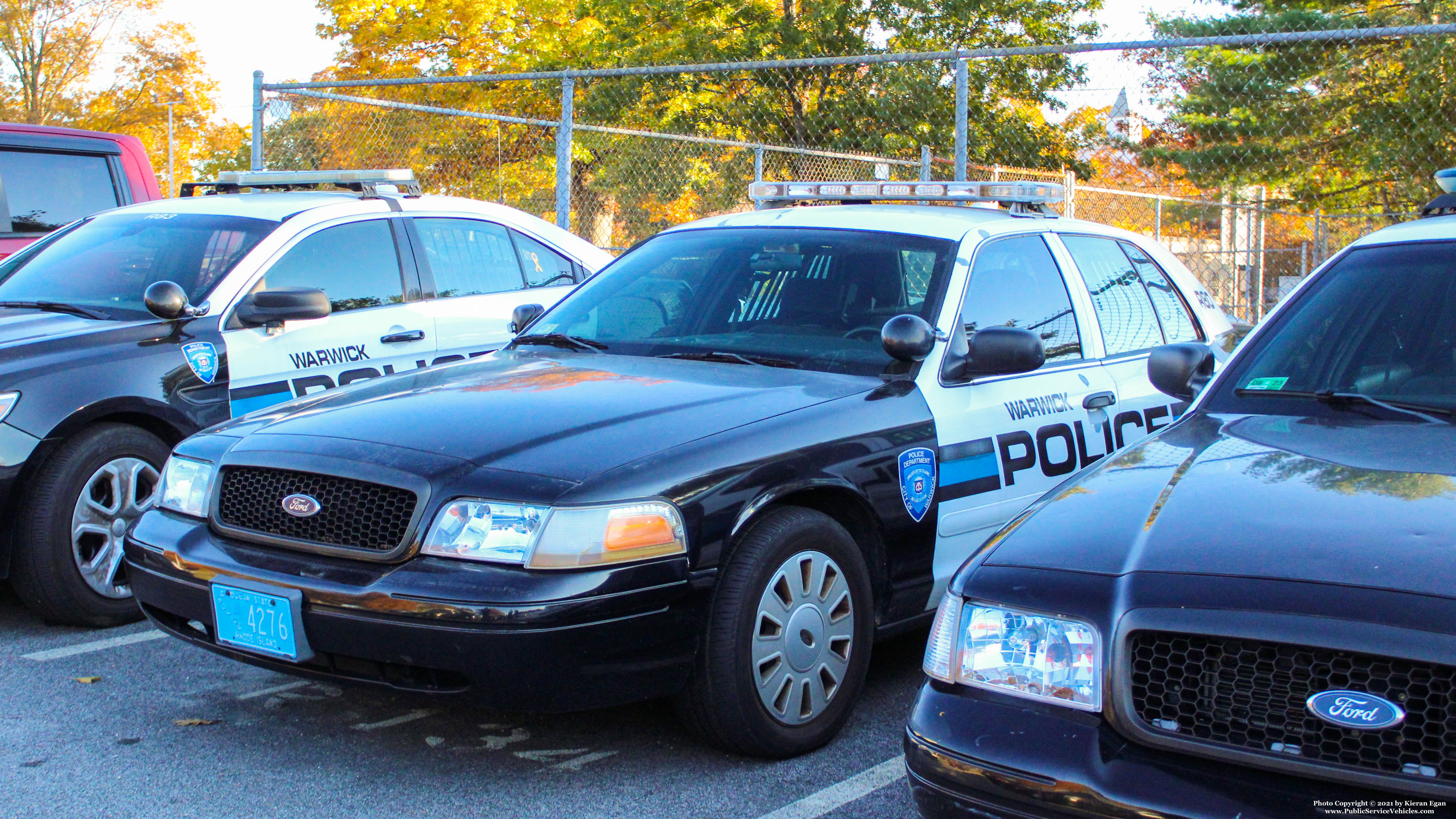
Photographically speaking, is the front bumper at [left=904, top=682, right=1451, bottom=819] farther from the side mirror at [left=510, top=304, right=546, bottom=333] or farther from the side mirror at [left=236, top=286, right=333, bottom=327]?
the side mirror at [left=236, top=286, right=333, bottom=327]

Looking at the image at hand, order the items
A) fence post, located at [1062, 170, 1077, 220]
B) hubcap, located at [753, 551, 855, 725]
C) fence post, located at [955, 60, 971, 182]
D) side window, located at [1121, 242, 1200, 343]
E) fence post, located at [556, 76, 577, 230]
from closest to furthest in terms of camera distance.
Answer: hubcap, located at [753, 551, 855, 725]
side window, located at [1121, 242, 1200, 343]
fence post, located at [955, 60, 971, 182]
fence post, located at [556, 76, 577, 230]
fence post, located at [1062, 170, 1077, 220]

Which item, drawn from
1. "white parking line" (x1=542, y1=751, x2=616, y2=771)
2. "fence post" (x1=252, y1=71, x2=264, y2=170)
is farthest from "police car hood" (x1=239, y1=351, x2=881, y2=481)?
"fence post" (x1=252, y1=71, x2=264, y2=170)

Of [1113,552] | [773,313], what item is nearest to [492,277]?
[773,313]

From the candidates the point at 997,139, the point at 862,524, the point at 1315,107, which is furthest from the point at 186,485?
the point at 1315,107

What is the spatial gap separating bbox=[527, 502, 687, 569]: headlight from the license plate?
26.9 inches

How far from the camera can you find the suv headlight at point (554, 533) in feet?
10.1

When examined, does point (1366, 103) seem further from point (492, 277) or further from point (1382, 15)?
point (492, 277)

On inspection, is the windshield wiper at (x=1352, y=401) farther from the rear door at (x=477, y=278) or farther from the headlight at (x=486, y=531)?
the rear door at (x=477, y=278)

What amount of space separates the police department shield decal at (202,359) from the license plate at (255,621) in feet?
6.55

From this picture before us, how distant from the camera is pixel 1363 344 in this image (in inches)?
133

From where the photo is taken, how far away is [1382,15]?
20.3 metres

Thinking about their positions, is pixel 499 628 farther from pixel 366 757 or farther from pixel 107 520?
pixel 107 520

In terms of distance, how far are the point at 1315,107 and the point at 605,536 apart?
16200 millimetres

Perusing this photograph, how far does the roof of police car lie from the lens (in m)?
4.58
